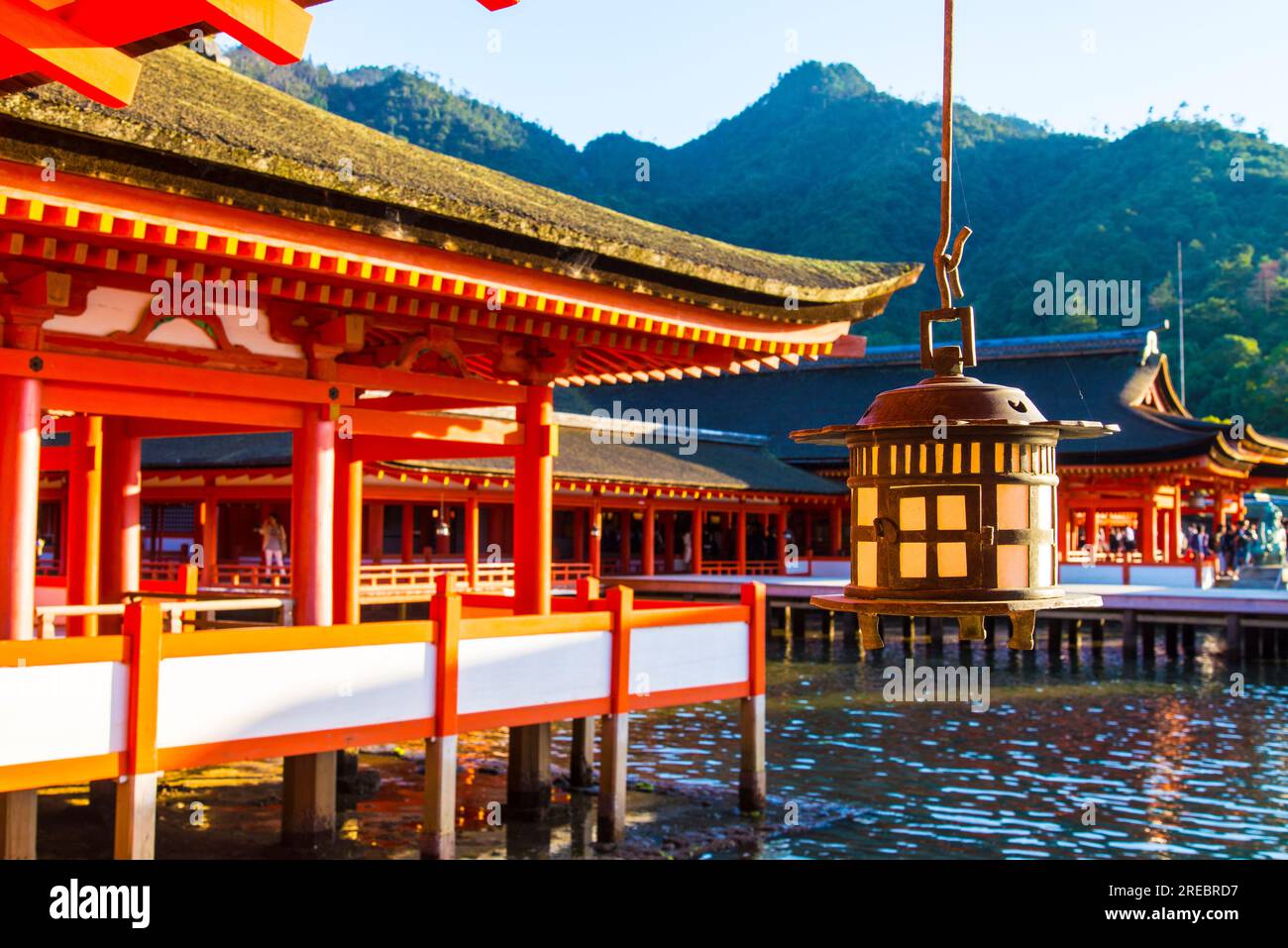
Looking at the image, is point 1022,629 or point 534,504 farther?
point 534,504

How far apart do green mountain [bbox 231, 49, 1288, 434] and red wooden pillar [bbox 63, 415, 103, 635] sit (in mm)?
54544

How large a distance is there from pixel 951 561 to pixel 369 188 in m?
6.30

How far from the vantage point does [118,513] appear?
541 inches

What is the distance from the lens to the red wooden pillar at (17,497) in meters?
8.87

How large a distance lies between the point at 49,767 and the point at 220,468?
19.7m

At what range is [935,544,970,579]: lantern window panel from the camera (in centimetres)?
372

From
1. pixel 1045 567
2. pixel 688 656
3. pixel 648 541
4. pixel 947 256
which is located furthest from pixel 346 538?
pixel 648 541

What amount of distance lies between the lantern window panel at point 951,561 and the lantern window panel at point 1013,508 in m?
0.13

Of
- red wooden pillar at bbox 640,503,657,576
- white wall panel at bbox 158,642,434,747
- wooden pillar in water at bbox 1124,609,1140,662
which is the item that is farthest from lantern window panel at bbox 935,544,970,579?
red wooden pillar at bbox 640,503,657,576

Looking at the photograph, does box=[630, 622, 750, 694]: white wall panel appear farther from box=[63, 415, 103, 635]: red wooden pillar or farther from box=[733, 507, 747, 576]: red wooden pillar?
box=[733, 507, 747, 576]: red wooden pillar

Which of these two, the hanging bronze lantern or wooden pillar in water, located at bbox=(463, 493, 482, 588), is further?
wooden pillar in water, located at bbox=(463, 493, 482, 588)

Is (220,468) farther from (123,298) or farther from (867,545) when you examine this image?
(867,545)

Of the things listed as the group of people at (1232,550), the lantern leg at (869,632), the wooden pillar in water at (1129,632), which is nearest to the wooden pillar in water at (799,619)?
the wooden pillar in water at (1129,632)

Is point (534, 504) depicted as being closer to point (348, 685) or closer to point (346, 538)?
point (346, 538)
